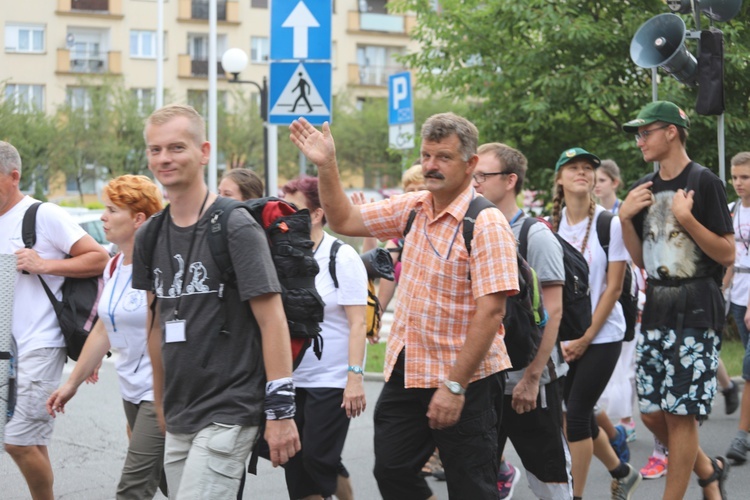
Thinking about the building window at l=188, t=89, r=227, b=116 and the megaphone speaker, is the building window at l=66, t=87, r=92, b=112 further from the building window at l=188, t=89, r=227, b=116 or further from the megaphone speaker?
the megaphone speaker

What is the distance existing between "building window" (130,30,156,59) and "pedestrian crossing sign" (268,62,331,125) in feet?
158

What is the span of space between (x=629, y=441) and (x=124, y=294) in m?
4.86

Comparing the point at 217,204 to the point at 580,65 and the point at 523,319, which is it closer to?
the point at 523,319

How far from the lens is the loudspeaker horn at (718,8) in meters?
8.80

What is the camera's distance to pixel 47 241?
5828 millimetres

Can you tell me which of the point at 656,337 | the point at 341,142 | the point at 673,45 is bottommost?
the point at 656,337

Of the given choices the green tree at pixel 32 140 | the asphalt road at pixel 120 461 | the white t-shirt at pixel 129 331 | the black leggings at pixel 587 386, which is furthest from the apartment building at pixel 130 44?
the white t-shirt at pixel 129 331

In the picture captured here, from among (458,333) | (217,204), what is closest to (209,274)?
(217,204)

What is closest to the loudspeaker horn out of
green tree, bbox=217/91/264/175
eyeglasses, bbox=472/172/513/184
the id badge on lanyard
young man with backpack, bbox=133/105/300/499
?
eyeglasses, bbox=472/172/513/184

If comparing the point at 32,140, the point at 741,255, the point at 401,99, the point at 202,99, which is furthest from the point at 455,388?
the point at 202,99

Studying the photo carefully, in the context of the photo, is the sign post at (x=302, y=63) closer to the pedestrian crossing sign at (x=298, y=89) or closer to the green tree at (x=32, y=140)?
the pedestrian crossing sign at (x=298, y=89)

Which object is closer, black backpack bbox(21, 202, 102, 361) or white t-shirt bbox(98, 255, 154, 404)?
white t-shirt bbox(98, 255, 154, 404)

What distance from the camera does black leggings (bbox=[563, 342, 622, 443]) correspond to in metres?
6.34

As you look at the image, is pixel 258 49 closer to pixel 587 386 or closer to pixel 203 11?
pixel 203 11
